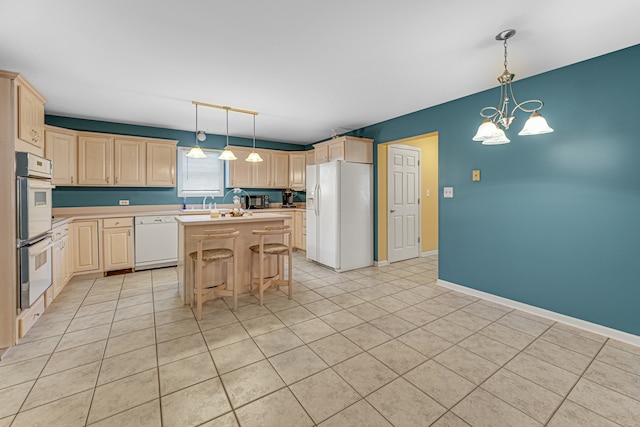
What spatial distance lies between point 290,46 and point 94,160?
156 inches

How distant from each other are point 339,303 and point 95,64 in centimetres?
357

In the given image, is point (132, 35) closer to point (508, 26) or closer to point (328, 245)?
point (508, 26)

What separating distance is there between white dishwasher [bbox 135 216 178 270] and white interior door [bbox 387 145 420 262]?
3.81 m

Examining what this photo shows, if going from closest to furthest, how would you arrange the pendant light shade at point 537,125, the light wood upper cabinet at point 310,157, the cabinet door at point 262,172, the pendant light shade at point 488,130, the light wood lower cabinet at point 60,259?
the pendant light shade at point 537,125 → the pendant light shade at point 488,130 → the light wood lower cabinet at point 60,259 → the cabinet door at point 262,172 → the light wood upper cabinet at point 310,157

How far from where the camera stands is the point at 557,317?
287 cm

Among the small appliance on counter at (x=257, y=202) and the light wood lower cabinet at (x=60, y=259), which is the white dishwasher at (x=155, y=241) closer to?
the light wood lower cabinet at (x=60, y=259)

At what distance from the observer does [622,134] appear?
2461 millimetres

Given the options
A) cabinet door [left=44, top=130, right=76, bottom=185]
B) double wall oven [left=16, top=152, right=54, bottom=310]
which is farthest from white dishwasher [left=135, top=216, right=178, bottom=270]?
double wall oven [left=16, top=152, right=54, bottom=310]

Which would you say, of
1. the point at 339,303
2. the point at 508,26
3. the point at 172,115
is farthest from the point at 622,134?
the point at 172,115

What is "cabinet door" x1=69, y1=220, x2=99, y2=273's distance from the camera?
4059mm

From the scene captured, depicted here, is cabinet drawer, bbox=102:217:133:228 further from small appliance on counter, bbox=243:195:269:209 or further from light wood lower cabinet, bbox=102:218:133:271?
small appliance on counter, bbox=243:195:269:209

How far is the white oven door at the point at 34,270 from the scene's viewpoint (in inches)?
93.2

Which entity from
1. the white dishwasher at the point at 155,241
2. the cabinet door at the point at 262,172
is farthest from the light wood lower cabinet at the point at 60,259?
the cabinet door at the point at 262,172

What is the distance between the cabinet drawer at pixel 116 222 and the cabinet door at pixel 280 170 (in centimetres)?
288
